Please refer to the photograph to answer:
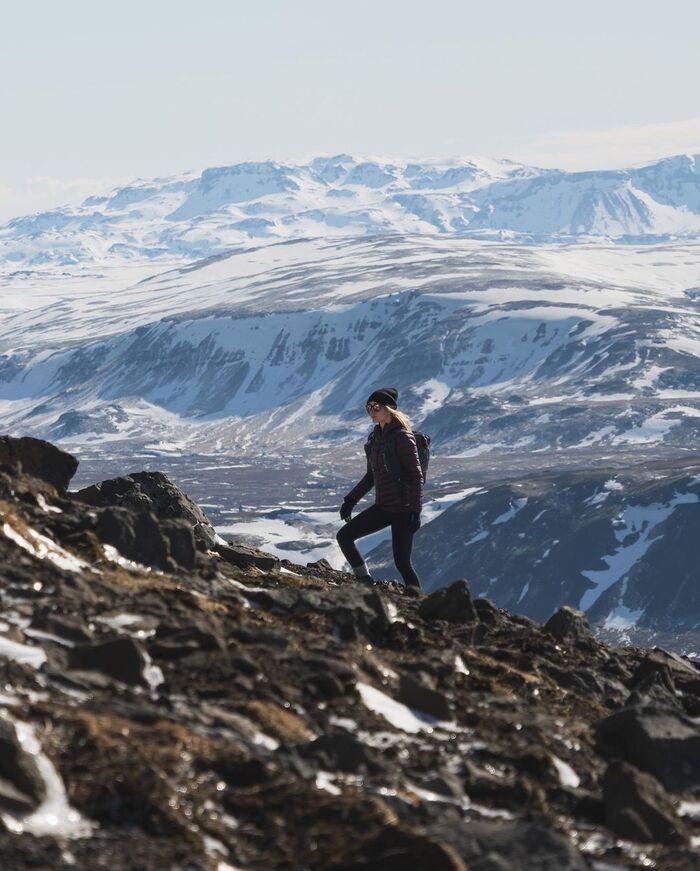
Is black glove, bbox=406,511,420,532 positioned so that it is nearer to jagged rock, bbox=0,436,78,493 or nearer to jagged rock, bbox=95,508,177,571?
jagged rock, bbox=95,508,177,571

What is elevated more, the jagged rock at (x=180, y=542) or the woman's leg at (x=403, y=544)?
the jagged rock at (x=180, y=542)

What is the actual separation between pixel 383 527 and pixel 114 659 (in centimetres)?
935

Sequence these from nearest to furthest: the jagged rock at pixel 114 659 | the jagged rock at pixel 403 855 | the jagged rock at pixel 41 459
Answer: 1. the jagged rock at pixel 403 855
2. the jagged rock at pixel 114 659
3. the jagged rock at pixel 41 459

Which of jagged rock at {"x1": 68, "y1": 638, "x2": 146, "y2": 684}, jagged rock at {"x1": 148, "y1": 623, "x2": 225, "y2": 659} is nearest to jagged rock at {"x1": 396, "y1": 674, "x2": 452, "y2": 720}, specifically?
jagged rock at {"x1": 148, "y1": 623, "x2": 225, "y2": 659}

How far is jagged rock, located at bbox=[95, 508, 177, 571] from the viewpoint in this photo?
19.4m

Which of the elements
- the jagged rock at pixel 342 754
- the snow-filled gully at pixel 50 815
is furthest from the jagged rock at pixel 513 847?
the snow-filled gully at pixel 50 815

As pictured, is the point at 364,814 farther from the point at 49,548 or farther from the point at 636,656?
the point at 636,656

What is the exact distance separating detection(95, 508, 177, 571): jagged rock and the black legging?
145 inches

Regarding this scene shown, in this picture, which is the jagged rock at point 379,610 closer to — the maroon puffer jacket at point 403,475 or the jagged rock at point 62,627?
the maroon puffer jacket at point 403,475

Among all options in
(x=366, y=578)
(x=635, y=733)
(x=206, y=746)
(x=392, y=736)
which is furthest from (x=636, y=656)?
(x=206, y=746)

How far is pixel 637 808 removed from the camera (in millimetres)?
12359

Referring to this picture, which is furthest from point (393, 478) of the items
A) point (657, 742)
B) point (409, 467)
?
point (657, 742)

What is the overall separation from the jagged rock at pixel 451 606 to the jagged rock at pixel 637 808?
784 cm

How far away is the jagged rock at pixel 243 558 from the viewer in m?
24.5
